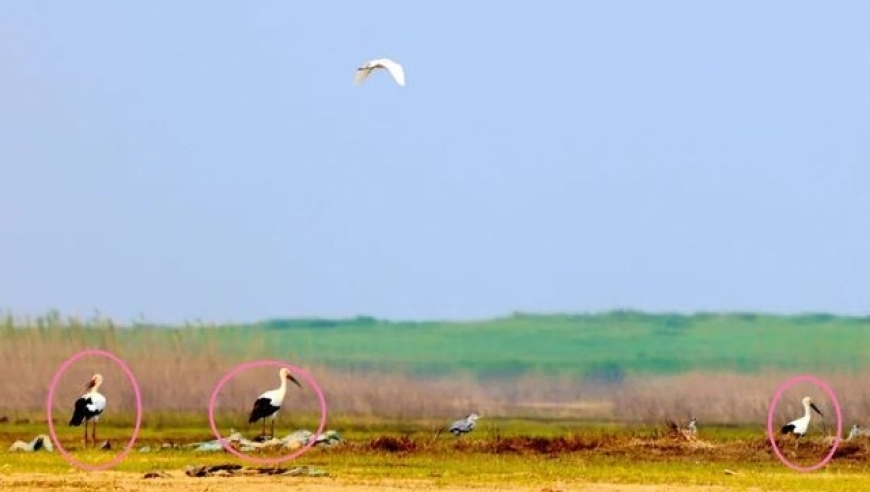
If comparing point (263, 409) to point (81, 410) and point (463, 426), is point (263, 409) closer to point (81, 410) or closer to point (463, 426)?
point (81, 410)

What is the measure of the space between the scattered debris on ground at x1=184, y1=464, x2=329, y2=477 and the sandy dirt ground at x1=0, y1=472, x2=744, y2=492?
36 cm

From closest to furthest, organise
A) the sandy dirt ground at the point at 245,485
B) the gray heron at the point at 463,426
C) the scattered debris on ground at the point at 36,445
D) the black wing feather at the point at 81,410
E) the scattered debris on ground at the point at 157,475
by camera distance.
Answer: the sandy dirt ground at the point at 245,485, the scattered debris on ground at the point at 157,475, the black wing feather at the point at 81,410, the scattered debris on ground at the point at 36,445, the gray heron at the point at 463,426

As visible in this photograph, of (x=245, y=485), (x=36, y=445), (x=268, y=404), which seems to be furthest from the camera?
(x=268, y=404)

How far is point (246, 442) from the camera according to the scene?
39.0 m

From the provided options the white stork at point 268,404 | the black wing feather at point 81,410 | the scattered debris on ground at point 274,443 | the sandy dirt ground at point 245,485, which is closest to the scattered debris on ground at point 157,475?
the sandy dirt ground at point 245,485

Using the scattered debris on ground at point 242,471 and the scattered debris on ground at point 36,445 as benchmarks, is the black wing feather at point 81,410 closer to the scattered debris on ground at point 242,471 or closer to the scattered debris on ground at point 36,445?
the scattered debris on ground at point 36,445

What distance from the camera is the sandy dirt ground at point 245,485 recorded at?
29.9 meters

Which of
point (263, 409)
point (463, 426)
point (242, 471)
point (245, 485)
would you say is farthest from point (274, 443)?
point (245, 485)

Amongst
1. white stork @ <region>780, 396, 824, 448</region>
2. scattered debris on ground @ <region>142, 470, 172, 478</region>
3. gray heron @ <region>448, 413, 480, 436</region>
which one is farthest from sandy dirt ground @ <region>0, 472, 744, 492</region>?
gray heron @ <region>448, 413, 480, 436</region>

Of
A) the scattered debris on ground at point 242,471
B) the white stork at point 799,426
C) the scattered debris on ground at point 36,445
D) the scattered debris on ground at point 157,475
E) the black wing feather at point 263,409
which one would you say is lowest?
the scattered debris on ground at point 157,475

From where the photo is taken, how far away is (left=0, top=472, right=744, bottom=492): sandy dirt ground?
98.0ft

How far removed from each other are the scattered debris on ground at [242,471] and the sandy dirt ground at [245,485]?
357mm

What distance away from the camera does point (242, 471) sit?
32.6m

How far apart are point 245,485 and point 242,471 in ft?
7.36
